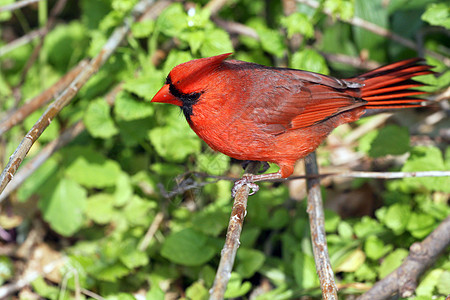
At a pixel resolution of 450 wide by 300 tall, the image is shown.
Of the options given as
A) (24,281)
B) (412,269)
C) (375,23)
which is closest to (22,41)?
(24,281)

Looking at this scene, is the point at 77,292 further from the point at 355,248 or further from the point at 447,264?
the point at 447,264

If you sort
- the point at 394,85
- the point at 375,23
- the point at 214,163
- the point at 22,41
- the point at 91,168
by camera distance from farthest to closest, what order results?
the point at 22,41
the point at 375,23
the point at 91,168
the point at 214,163
the point at 394,85

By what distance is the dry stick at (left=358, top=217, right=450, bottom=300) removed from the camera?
9.16ft

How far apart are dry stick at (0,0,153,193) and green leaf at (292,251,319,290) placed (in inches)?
66.2

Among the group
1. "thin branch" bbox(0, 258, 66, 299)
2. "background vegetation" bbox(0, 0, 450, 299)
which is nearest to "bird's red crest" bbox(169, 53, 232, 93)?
"background vegetation" bbox(0, 0, 450, 299)

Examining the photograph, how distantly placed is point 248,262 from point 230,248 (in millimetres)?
1410

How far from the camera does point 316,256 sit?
8.49ft

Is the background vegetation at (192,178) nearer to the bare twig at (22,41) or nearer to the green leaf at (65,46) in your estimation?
the green leaf at (65,46)

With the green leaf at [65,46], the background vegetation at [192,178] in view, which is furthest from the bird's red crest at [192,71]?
the green leaf at [65,46]

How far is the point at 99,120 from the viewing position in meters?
3.76

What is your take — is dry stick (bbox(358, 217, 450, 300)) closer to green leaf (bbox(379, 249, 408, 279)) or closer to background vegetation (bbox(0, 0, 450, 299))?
background vegetation (bbox(0, 0, 450, 299))

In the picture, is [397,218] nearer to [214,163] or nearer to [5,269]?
[214,163]

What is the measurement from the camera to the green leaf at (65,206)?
3957 millimetres

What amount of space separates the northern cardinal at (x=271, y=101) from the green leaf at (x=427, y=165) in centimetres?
37
